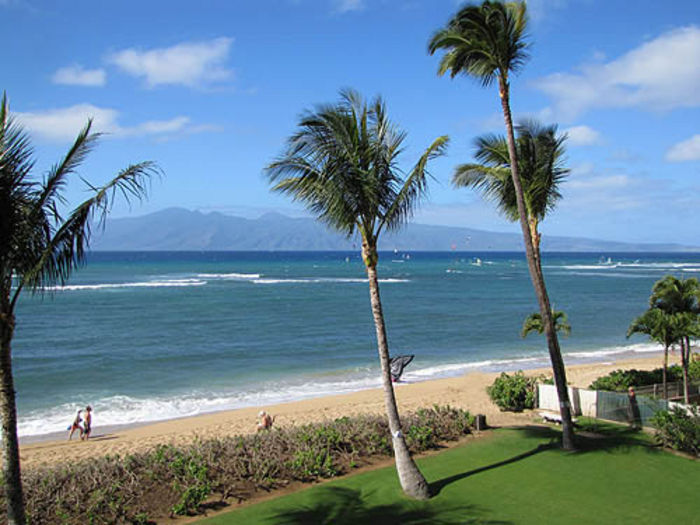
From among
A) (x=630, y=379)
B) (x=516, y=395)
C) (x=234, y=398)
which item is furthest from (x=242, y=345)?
(x=630, y=379)

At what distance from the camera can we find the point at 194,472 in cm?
996

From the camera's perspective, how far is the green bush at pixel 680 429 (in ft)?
37.0

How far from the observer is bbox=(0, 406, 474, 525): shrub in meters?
8.91

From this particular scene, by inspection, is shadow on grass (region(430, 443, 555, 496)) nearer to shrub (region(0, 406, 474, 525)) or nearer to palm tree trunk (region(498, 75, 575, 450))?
palm tree trunk (region(498, 75, 575, 450))

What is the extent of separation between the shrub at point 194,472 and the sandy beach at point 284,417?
15.9 ft

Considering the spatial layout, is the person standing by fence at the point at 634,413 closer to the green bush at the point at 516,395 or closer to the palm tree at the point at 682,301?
the palm tree at the point at 682,301

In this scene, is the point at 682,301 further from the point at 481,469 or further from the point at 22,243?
the point at 22,243

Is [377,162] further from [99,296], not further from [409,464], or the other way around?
[99,296]

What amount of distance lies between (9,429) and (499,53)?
35.3ft

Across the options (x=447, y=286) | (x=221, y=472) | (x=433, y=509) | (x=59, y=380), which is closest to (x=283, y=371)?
(x=59, y=380)

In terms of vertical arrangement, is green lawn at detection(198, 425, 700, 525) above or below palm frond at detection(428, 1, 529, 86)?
Answer: below

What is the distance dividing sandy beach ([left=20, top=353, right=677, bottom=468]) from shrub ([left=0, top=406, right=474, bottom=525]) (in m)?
4.83

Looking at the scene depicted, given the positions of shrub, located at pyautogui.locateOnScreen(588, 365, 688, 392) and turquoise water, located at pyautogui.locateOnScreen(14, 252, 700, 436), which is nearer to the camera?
A: shrub, located at pyautogui.locateOnScreen(588, 365, 688, 392)

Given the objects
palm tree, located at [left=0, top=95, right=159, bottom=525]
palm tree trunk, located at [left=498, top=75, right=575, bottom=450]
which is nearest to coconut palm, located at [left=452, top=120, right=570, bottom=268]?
palm tree trunk, located at [left=498, top=75, right=575, bottom=450]
